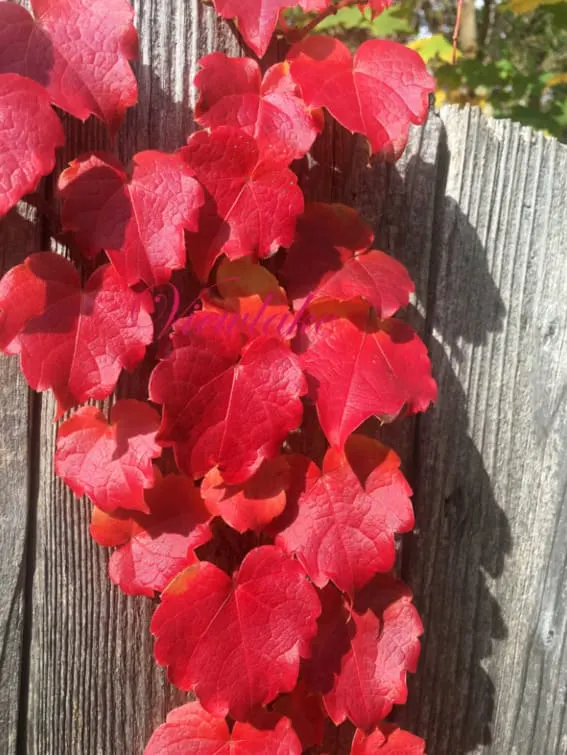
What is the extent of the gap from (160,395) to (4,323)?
23 centimetres

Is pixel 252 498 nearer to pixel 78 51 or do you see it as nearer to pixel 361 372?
pixel 361 372

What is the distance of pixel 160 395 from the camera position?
79cm

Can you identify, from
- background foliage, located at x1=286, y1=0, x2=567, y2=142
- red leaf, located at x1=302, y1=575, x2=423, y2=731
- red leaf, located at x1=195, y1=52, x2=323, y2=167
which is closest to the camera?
red leaf, located at x1=195, y1=52, x2=323, y2=167

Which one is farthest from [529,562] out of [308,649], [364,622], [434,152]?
[434,152]

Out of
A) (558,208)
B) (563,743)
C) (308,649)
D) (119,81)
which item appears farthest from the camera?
(563,743)

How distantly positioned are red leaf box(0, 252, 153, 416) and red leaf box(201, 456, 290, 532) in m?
0.21

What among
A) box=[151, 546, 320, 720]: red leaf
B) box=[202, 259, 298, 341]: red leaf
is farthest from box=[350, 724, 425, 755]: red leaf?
box=[202, 259, 298, 341]: red leaf

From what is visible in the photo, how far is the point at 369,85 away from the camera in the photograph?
2.73 ft

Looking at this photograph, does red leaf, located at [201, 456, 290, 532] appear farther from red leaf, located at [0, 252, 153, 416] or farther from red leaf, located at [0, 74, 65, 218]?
red leaf, located at [0, 74, 65, 218]

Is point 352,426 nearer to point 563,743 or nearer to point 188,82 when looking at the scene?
point 188,82

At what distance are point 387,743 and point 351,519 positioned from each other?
40 centimetres

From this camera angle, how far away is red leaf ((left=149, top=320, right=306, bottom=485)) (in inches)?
31.7

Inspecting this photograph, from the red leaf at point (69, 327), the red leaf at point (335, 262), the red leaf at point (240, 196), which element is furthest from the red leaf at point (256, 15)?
the red leaf at point (69, 327)

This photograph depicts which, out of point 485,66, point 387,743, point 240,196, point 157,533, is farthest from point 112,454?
point 485,66
